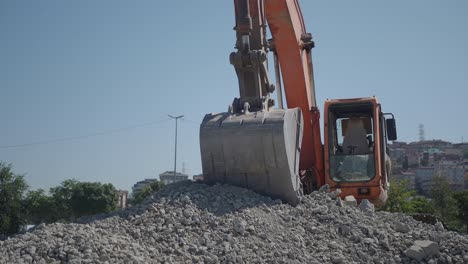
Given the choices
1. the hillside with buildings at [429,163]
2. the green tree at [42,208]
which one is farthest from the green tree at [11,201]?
the hillside with buildings at [429,163]

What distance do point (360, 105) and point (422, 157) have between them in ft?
265

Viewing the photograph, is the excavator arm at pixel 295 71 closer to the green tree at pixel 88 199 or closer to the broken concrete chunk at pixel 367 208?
the broken concrete chunk at pixel 367 208

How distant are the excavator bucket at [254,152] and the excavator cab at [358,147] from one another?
1.48 metres

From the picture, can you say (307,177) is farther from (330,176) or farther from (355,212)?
(355,212)

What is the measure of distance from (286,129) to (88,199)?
1066 inches

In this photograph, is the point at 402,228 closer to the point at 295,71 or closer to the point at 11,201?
the point at 295,71

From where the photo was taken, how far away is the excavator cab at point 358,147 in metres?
8.72

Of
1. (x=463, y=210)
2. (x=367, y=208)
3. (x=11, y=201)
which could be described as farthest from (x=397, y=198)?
(x=11, y=201)

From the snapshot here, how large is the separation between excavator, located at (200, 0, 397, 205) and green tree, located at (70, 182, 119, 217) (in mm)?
24772

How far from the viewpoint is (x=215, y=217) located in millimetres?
6164

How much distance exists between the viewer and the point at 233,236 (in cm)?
582

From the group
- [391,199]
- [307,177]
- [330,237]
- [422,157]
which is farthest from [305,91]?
[422,157]

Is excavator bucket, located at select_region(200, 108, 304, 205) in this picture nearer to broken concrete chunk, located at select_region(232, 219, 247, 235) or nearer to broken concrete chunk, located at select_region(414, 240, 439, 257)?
broken concrete chunk, located at select_region(232, 219, 247, 235)

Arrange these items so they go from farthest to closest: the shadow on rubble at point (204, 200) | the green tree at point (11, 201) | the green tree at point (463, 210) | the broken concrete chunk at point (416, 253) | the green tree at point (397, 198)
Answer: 1. the green tree at point (463, 210)
2. the green tree at point (11, 201)
3. the green tree at point (397, 198)
4. the shadow on rubble at point (204, 200)
5. the broken concrete chunk at point (416, 253)
